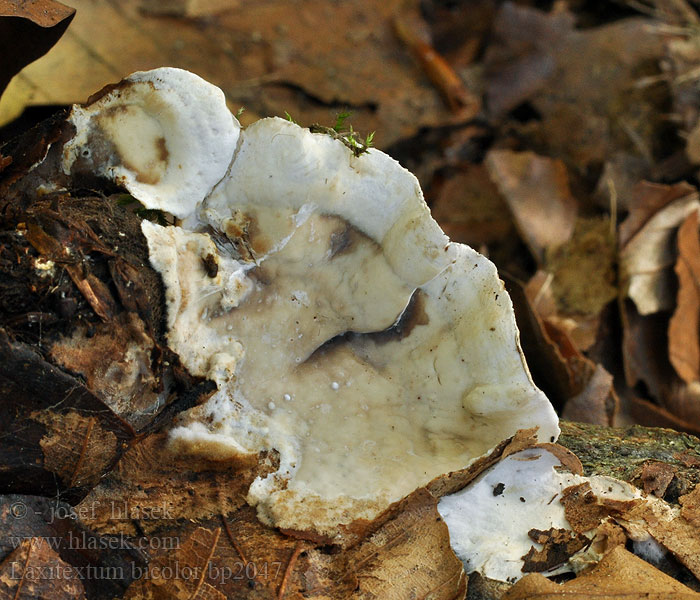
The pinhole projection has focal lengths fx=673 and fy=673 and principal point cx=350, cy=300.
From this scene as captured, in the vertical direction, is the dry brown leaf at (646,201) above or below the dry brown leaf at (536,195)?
above

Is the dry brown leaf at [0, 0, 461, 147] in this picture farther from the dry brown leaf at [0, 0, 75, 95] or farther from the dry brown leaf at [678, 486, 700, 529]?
the dry brown leaf at [678, 486, 700, 529]

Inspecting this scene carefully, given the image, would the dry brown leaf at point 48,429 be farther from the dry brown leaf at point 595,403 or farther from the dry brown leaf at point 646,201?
the dry brown leaf at point 646,201

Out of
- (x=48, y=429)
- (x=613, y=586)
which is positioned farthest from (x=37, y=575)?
(x=613, y=586)

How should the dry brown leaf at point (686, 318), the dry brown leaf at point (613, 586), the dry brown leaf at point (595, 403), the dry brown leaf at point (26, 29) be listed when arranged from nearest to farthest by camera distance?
the dry brown leaf at point (613, 586) → the dry brown leaf at point (26, 29) → the dry brown leaf at point (595, 403) → the dry brown leaf at point (686, 318)

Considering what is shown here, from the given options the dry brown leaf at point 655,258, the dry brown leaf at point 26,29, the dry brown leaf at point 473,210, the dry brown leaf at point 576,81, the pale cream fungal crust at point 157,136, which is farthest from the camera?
the dry brown leaf at point 576,81

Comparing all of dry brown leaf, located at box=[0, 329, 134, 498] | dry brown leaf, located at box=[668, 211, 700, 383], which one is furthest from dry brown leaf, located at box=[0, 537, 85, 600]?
dry brown leaf, located at box=[668, 211, 700, 383]

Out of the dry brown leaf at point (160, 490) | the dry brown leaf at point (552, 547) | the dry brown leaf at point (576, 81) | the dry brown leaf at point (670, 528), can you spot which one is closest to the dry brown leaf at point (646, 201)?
the dry brown leaf at point (576, 81)

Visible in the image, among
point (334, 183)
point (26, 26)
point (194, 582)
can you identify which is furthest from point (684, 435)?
point (26, 26)
